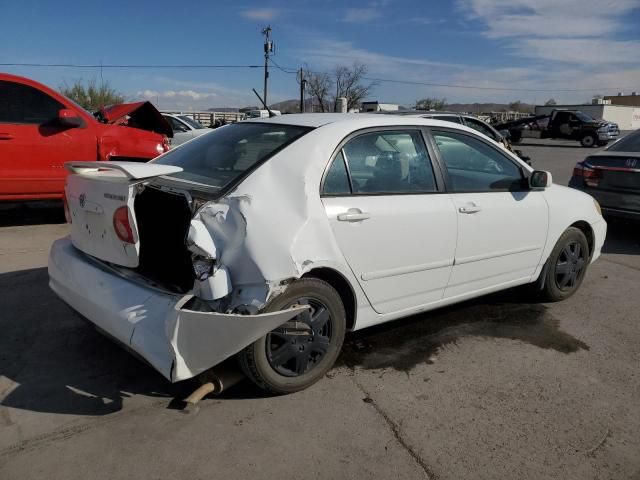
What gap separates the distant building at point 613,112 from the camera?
50375 millimetres

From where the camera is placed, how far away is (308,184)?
307 cm

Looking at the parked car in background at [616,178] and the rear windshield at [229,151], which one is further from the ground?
the rear windshield at [229,151]

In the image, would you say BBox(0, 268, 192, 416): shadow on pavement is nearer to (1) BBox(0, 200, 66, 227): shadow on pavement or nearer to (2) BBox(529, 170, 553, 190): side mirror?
(2) BBox(529, 170, 553, 190): side mirror

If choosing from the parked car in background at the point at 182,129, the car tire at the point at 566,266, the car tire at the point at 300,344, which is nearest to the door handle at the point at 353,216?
the car tire at the point at 300,344

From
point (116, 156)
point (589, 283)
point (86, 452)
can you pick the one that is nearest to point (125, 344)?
point (86, 452)

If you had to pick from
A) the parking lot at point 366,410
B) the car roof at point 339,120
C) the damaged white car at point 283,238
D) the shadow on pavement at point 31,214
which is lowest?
the parking lot at point 366,410

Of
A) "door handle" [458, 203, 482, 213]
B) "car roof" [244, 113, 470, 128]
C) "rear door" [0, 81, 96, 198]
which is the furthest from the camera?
"rear door" [0, 81, 96, 198]

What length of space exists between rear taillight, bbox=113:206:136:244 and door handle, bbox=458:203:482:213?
213cm

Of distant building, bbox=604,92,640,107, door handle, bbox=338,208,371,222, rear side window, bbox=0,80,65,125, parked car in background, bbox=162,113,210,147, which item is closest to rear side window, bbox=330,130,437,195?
door handle, bbox=338,208,371,222

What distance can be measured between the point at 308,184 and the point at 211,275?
77 centimetres

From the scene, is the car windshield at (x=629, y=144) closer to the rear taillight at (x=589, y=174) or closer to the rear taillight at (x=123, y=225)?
the rear taillight at (x=589, y=174)

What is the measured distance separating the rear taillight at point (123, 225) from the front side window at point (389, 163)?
1290 millimetres

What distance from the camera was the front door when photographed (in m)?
3.83

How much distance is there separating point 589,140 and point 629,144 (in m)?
23.5
